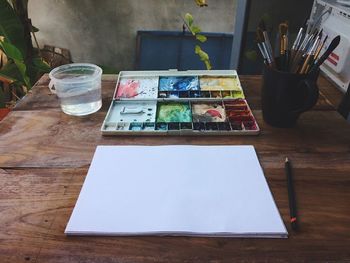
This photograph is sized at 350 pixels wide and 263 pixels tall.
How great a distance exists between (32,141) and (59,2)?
53.8 inches

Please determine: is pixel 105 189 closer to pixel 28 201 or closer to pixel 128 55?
pixel 28 201

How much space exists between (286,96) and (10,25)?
1.24m

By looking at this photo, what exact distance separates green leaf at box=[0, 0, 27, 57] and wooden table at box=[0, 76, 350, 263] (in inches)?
28.1

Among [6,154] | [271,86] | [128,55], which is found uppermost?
[271,86]

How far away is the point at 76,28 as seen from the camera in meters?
1.79

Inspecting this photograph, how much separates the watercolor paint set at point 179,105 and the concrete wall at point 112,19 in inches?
39.9

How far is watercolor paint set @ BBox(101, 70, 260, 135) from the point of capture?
649 mm

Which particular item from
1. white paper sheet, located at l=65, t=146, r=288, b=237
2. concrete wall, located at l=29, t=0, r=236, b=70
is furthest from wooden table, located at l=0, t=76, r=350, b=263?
concrete wall, located at l=29, t=0, r=236, b=70

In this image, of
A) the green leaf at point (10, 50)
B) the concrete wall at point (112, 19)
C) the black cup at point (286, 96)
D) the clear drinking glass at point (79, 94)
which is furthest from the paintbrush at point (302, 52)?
the concrete wall at point (112, 19)

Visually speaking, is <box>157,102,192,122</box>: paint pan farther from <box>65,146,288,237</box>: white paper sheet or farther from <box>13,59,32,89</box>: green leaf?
<box>13,59,32,89</box>: green leaf

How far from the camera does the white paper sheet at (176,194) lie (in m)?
0.44

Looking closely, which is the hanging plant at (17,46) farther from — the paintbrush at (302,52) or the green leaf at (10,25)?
the paintbrush at (302,52)

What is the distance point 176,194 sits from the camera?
0.49m

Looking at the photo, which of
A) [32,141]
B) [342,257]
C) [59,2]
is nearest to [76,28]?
[59,2]
